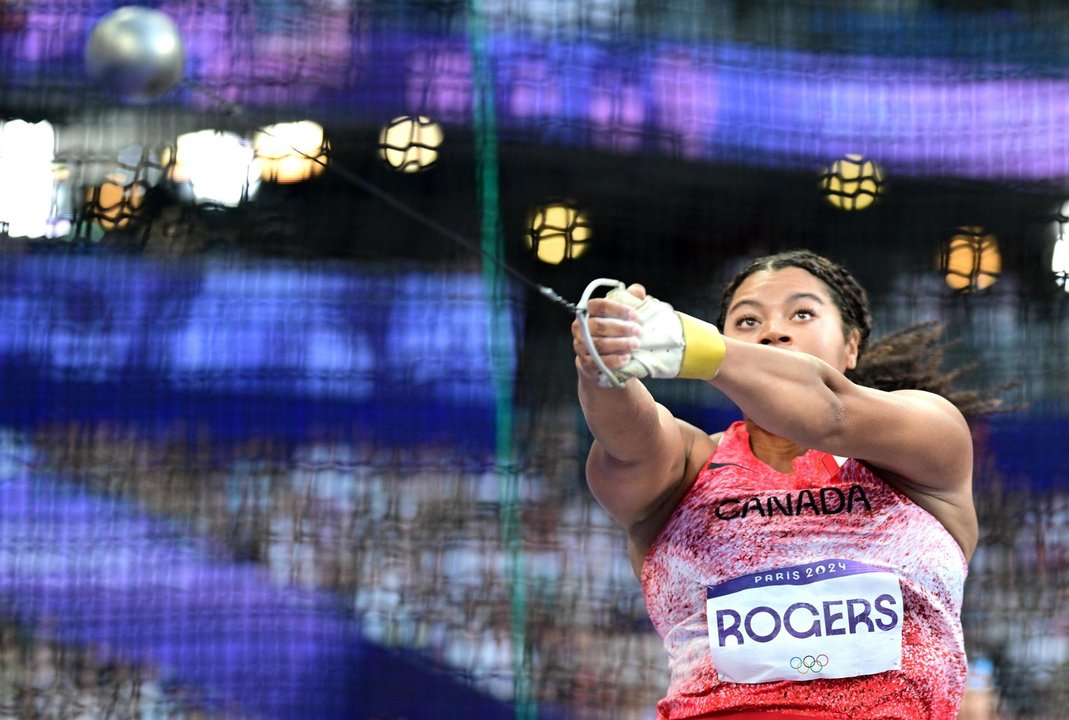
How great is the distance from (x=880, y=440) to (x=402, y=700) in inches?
75.6

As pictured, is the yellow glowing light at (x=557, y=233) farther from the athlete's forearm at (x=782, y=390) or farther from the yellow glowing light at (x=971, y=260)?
the athlete's forearm at (x=782, y=390)

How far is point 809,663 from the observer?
Answer: 1896 mm

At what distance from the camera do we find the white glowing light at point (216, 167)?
12.1 ft

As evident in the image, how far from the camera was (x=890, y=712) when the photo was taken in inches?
74.3

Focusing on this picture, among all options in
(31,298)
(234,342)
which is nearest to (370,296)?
(234,342)

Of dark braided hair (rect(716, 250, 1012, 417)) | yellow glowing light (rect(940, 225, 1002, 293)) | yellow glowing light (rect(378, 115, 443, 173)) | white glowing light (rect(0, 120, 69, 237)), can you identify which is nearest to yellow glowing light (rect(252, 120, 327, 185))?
yellow glowing light (rect(378, 115, 443, 173))

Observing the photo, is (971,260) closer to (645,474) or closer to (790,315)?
(790,315)

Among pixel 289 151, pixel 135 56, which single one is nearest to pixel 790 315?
pixel 135 56

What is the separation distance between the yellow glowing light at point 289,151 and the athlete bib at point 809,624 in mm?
2146

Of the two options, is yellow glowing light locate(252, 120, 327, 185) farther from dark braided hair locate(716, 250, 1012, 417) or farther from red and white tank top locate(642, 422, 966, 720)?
red and white tank top locate(642, 422, 966, 720)

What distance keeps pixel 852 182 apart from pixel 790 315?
187 cm

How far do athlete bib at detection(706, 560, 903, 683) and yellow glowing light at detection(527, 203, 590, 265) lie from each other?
190 cm

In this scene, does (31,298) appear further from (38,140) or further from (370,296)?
(370,296)

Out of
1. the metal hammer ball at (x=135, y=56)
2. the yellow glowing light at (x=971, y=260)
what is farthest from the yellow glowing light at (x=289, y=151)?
the yellow glowing light at (x=971, y=260)
